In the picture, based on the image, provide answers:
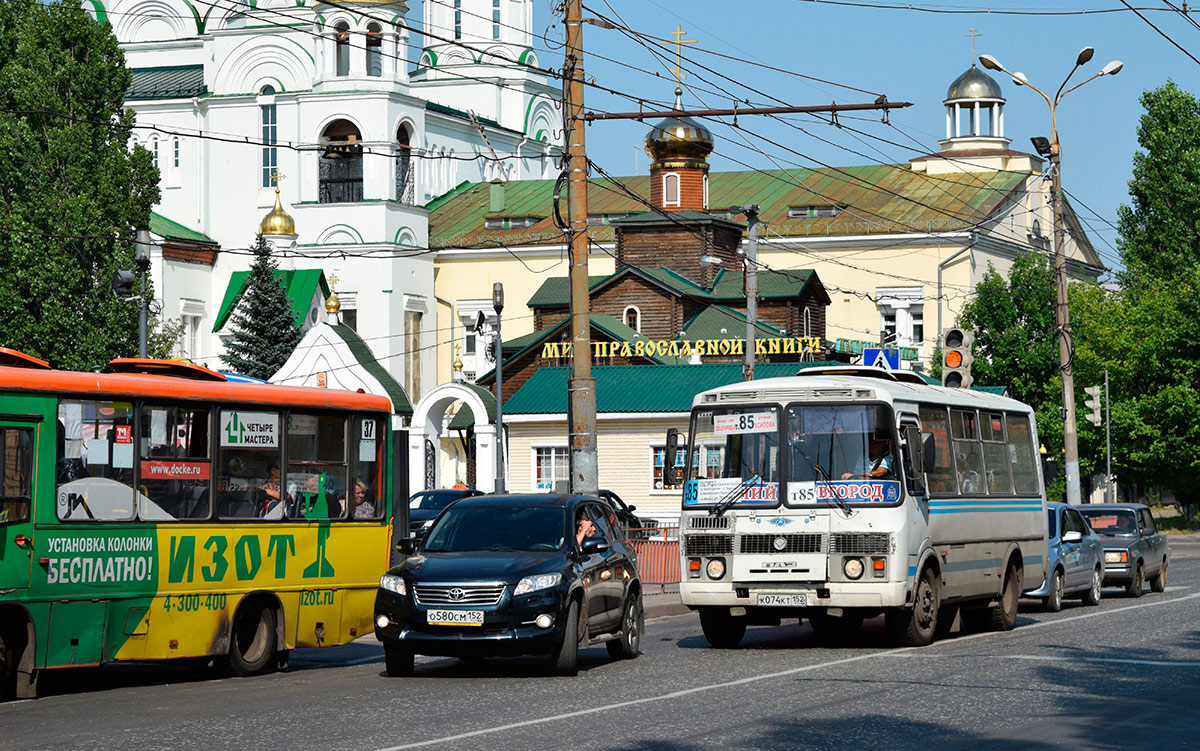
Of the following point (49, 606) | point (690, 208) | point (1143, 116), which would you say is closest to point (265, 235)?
point (690, 208)

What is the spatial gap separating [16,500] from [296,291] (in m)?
61.4

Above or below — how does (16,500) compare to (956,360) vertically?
below

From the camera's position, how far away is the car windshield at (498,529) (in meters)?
16.9

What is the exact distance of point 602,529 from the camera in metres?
18.0

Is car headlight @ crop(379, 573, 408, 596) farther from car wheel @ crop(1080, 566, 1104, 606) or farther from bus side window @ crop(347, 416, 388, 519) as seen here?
car wheel @ crop(1080, 566, 1104, 606)

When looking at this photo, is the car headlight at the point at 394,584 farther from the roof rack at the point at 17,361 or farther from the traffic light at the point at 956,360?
the traffic light at the point at 956,360

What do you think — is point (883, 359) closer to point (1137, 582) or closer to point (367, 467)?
point (1137, 582)

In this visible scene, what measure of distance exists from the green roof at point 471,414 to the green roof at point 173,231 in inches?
635

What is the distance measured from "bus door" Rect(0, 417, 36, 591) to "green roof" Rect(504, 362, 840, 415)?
3842 centimetres

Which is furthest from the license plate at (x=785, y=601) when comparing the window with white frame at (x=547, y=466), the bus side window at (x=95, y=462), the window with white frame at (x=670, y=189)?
the window with white frame at (x=670, y=189)

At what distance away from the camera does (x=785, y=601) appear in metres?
18.1

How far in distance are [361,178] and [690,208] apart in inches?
607

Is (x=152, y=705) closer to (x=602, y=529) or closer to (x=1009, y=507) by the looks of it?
(x=602, y=529)

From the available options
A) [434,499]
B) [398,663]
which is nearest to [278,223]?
[434,499]
